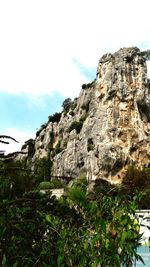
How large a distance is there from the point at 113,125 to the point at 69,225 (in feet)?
189

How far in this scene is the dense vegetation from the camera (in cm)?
212

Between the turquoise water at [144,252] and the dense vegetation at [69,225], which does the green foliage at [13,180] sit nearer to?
the dense vegetation at [69,225]

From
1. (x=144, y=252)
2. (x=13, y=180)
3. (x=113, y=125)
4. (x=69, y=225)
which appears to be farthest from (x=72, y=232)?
(x=113, y=125)

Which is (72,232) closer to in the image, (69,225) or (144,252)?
(69,225)

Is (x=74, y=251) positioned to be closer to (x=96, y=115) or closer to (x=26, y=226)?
(x=26, y=226)

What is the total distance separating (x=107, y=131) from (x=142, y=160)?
18.3 feet

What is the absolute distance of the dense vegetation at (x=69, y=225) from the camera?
2117 mm

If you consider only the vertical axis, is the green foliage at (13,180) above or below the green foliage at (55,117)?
below

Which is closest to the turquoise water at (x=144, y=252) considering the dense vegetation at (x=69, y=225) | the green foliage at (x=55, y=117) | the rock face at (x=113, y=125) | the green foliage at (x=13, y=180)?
the dense vegetation at (x=69, y=225)

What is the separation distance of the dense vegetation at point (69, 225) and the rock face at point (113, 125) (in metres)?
51.0

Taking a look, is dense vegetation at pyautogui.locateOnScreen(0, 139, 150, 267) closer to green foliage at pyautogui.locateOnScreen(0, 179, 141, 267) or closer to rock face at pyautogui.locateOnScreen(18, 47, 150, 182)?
green foliage at pyautogui.locateOnScreen(0, 179, 141, 267)

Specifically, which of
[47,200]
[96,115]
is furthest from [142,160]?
[47,200]

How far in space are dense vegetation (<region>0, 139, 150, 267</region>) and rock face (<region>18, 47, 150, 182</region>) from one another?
5101 cm

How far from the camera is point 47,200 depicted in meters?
2.45
